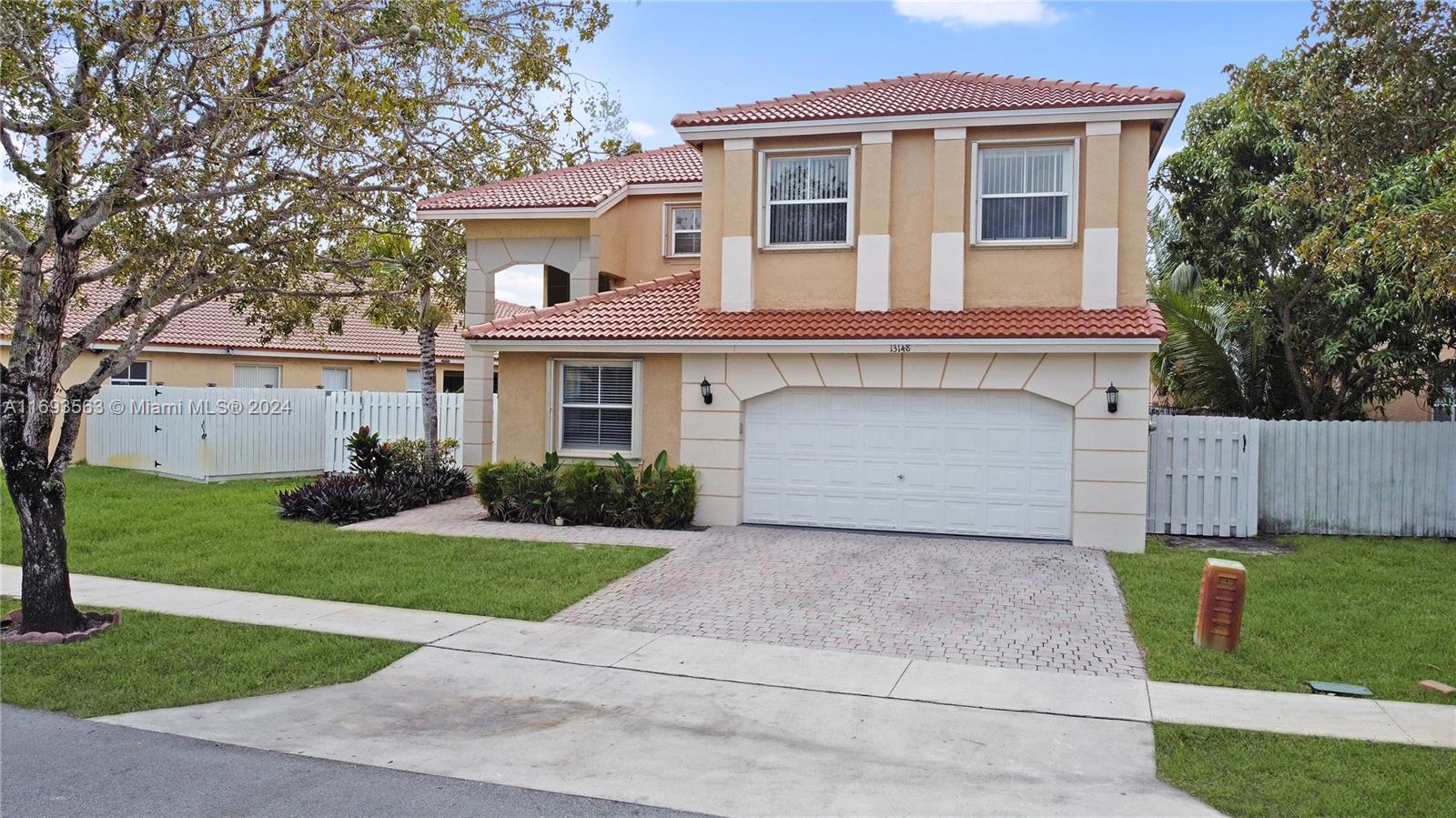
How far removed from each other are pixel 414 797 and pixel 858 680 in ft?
12.2

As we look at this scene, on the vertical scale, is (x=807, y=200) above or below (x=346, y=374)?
above

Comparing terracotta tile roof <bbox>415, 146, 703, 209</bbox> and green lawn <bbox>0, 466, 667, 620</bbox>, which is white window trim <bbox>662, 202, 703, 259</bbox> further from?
green lawn <bbox>0, 466, 667, 620</bbox>

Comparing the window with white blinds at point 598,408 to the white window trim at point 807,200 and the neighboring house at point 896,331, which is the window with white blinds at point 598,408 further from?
the white window trim at point 807,200

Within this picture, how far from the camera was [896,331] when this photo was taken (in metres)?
14.4

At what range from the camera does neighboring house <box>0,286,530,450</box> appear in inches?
1003

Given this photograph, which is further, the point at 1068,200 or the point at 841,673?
the point at 1068,200

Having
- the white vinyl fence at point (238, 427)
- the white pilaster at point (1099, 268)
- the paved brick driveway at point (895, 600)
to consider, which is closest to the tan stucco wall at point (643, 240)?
the white vinyl fence at point (238, 427)

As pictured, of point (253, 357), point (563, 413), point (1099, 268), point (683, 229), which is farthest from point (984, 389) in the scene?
point (253, 357)

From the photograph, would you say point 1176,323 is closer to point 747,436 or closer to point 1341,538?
point 1341,538

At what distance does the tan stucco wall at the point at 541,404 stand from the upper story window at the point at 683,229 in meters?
4.39

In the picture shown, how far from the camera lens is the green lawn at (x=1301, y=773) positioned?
5848 millimetres

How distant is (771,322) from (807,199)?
1973 millimetres

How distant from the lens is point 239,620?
1010 cm

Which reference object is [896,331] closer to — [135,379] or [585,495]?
[585,495]
